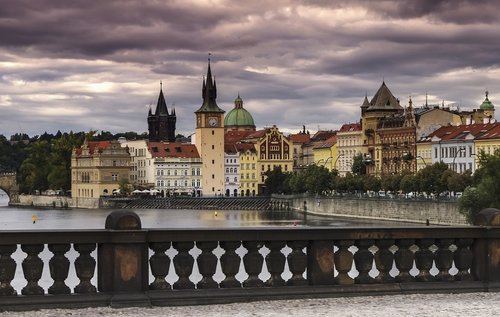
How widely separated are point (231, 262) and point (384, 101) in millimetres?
178307

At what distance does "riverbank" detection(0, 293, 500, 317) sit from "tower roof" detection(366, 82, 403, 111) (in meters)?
175

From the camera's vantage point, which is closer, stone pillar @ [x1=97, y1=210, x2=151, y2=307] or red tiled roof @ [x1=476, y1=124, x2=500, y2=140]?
stone pillar @ [x1=97, y1=210, x2=151, y2=307]

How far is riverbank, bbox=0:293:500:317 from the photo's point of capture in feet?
45.8

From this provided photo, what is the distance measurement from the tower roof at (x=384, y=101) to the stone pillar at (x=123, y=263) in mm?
176404

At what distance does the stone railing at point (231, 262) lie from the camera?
46.2 ft

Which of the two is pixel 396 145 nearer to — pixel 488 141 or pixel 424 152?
pixel 424 152

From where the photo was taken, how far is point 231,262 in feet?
48.2

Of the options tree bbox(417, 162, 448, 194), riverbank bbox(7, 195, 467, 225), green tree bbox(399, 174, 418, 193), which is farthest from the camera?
green tree bbox(399, 174, 418, 193)

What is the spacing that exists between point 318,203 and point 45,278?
112543 millimetres

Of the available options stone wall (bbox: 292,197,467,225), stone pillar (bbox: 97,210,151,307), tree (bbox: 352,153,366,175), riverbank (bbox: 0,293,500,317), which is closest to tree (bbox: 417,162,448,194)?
stone wall (bbox: 292,197,467,225)

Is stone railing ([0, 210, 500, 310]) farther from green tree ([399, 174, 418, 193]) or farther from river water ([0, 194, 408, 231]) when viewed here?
green tree ([399, 174, 418, 193])

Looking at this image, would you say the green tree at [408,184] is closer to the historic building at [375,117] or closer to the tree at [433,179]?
the tree at [433,179]

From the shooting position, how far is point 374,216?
124 m

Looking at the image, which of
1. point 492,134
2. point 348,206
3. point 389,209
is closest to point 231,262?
point 389,209
